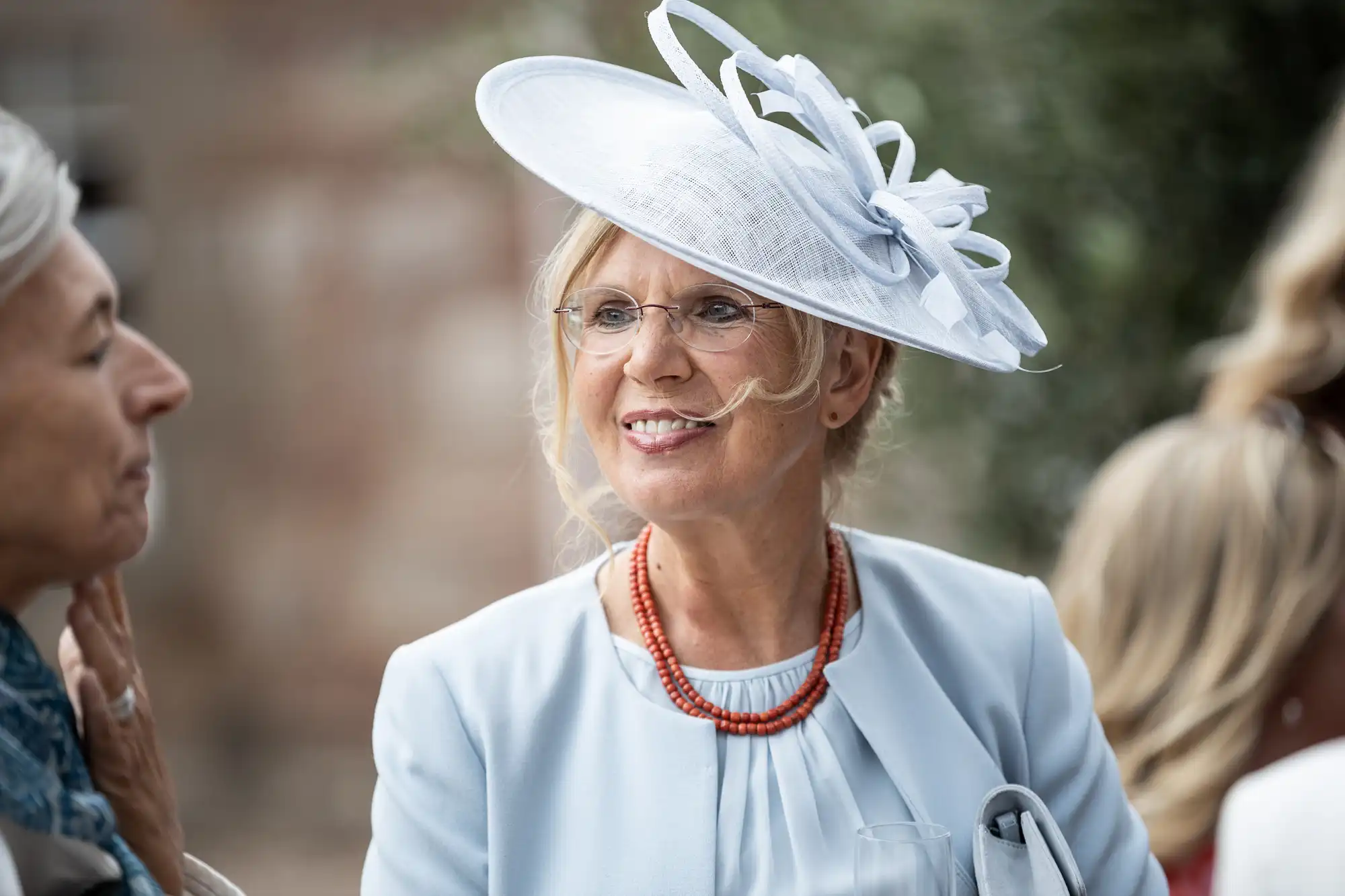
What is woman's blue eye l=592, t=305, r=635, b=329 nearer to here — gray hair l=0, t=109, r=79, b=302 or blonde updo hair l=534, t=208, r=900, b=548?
blonde updo hair l=534, t=208, r=900, b=548

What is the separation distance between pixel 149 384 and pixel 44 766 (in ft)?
1.40

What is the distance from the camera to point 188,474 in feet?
26.4

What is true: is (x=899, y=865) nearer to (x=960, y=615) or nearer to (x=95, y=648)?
(x=960, y=615)

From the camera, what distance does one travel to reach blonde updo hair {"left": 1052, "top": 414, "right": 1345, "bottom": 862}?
114 inches

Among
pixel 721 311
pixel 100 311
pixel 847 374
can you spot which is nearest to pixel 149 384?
pixel 100 311

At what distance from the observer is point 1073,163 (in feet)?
15.6

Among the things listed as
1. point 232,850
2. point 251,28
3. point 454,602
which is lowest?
point 232,850

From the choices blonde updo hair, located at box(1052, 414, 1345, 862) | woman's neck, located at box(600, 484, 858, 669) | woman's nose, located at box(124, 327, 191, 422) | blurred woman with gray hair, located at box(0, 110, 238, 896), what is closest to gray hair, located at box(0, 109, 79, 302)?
blurred woman with gray hair, located at box(0, 110, 238, 896)

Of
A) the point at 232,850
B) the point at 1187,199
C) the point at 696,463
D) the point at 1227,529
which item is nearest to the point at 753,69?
the point at 696,463

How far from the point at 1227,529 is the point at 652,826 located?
146 centimetres

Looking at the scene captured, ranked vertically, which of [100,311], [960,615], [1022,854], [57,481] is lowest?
[1022,854]

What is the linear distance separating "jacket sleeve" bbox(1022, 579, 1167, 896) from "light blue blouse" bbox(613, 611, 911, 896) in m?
0.28

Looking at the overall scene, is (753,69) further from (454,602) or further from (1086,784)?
(454,602)

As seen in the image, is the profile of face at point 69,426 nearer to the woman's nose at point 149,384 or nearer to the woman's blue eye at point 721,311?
the woman's nose at point 149,384
